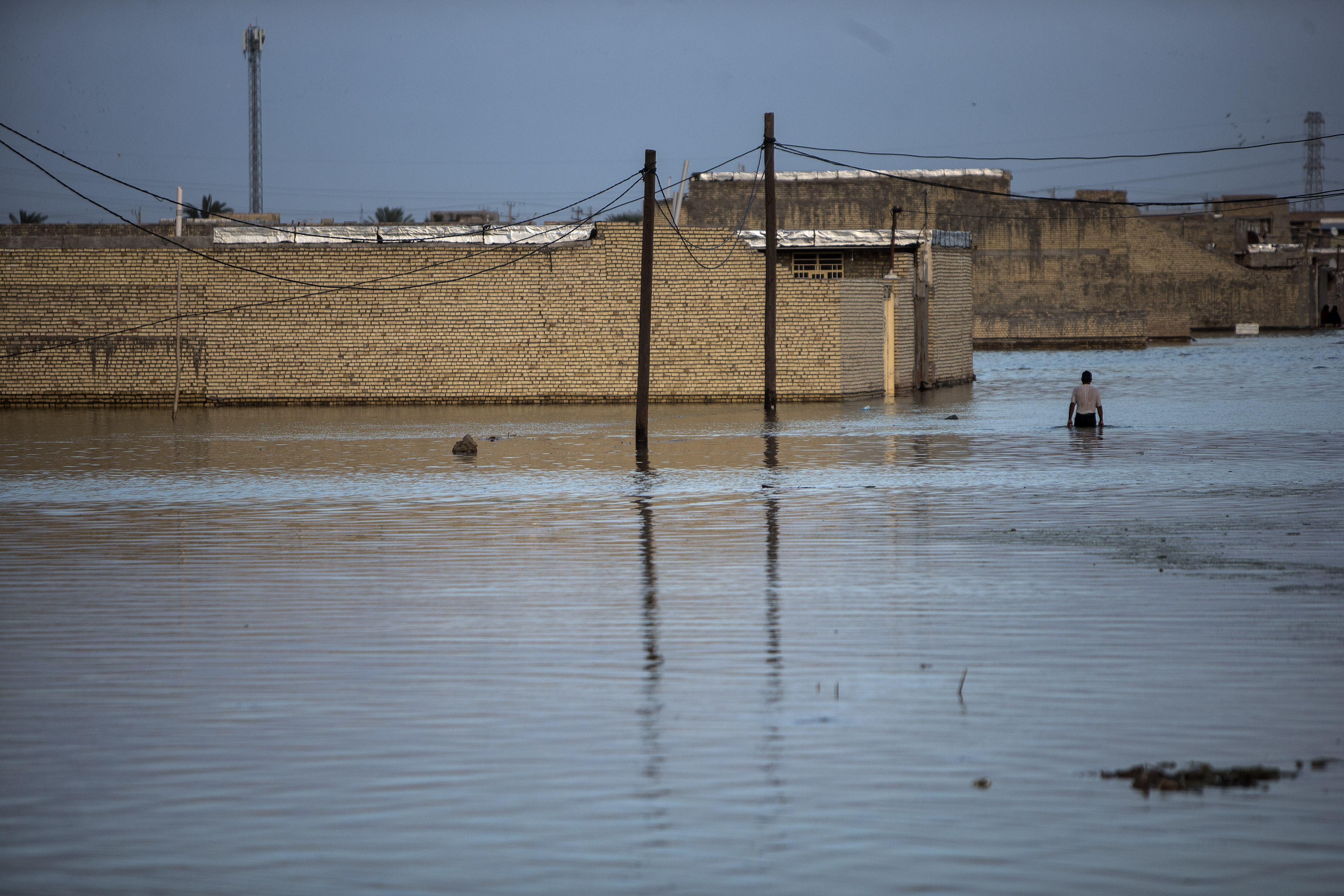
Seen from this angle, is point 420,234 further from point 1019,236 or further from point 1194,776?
point 1019,236

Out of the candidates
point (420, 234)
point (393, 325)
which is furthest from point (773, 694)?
point (420, 234)

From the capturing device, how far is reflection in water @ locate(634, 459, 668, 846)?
450 cm

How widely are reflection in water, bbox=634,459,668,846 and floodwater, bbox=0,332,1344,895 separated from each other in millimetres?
24

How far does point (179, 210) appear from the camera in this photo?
103 ft

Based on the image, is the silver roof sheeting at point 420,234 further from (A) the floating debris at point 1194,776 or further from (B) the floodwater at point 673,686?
(A) the floating debris at point 1194,776

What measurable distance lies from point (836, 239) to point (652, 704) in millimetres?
33404

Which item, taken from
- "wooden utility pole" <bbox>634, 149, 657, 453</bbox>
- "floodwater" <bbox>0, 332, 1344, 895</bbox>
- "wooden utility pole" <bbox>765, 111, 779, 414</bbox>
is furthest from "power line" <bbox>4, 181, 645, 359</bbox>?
"floodwater" <bbox>0, 332, 1344, 895</bbox>

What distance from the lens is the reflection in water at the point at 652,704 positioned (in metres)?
4.50

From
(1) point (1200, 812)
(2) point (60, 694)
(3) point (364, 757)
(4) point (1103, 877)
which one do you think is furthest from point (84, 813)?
(1) point (1200, 812)

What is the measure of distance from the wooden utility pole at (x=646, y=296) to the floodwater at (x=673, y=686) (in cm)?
554

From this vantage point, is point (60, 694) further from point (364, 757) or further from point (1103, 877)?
point (1103, 877)

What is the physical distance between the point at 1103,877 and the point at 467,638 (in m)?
4.01

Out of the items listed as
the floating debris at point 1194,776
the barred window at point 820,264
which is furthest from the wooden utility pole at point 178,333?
the floating debris at point 1194,776

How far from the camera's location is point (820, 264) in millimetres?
39500
